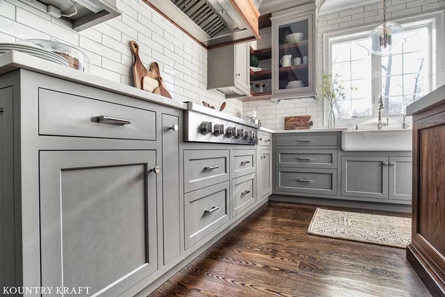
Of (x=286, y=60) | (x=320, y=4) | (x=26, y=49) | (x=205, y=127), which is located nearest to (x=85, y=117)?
(x=26, y=49)

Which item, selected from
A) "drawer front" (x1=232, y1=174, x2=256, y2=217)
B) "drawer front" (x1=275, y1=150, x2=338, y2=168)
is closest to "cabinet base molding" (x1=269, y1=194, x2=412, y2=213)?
"drawer front" (x1=275, y1=150, x2=338, y2=168)

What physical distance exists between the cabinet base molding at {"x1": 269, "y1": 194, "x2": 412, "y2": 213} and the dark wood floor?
111 cm

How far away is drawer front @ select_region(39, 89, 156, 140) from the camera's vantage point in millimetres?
660

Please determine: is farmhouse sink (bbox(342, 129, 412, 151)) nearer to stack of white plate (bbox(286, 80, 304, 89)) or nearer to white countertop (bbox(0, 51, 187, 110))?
stack of white plate (bbox(286, 80, 304, 89))

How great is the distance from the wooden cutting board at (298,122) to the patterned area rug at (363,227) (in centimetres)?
123

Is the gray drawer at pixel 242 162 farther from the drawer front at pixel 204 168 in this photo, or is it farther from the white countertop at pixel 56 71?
the white countertop at pixel 56 71

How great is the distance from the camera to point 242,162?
2.00 meters

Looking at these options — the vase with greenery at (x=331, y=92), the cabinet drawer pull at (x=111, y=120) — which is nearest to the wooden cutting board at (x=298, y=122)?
the vase with greenery at (x=331, y=92)

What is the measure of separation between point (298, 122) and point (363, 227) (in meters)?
1.62

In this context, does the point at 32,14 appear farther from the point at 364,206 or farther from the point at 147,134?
the point at 364,206

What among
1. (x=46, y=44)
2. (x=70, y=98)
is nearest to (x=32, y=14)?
(x=46, y=44)

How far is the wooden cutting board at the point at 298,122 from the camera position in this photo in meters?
3.15

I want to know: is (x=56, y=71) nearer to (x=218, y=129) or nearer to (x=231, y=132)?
(x=218, y=129)

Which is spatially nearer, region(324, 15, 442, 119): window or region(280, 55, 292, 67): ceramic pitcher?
region(324, 15, 442, 119): window
